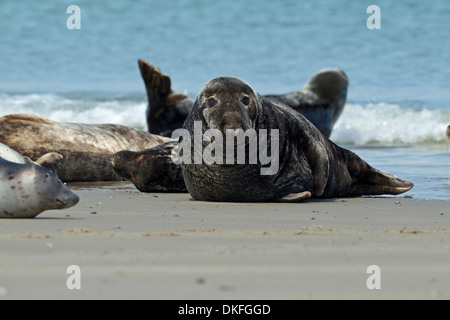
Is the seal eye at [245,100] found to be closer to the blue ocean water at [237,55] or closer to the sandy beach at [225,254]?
the sandy beach at [225,254]

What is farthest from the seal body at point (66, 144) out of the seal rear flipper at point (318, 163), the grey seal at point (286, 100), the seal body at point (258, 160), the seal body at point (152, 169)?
the grey seal at point (286, 100)

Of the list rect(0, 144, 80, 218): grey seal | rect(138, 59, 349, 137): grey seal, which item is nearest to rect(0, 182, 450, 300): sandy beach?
rect(0, 144, 80, 218): grey seal

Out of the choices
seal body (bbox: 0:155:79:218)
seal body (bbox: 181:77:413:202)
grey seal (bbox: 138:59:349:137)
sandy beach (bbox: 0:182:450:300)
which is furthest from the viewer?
grey seal (bbox: 138:59:349:137)

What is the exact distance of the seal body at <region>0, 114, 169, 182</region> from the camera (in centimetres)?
935

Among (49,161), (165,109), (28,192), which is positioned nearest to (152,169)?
(49,161)

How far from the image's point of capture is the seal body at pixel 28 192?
5.32m

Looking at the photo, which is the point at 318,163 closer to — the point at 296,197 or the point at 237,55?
the point at 296,197

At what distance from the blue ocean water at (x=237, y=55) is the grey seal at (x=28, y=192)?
9.85 metres

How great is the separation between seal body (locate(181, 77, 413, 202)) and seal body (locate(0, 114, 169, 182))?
2.55m

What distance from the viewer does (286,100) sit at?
15.1 m

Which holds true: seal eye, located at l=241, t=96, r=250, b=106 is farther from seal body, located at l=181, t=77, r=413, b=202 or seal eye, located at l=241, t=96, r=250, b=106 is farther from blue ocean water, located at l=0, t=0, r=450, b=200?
blue ocean water, located at l=0, t=0, r=450, b=200

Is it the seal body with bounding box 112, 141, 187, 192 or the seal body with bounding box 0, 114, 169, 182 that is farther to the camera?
the seal body with bounding box 0, 114, 169, 182
